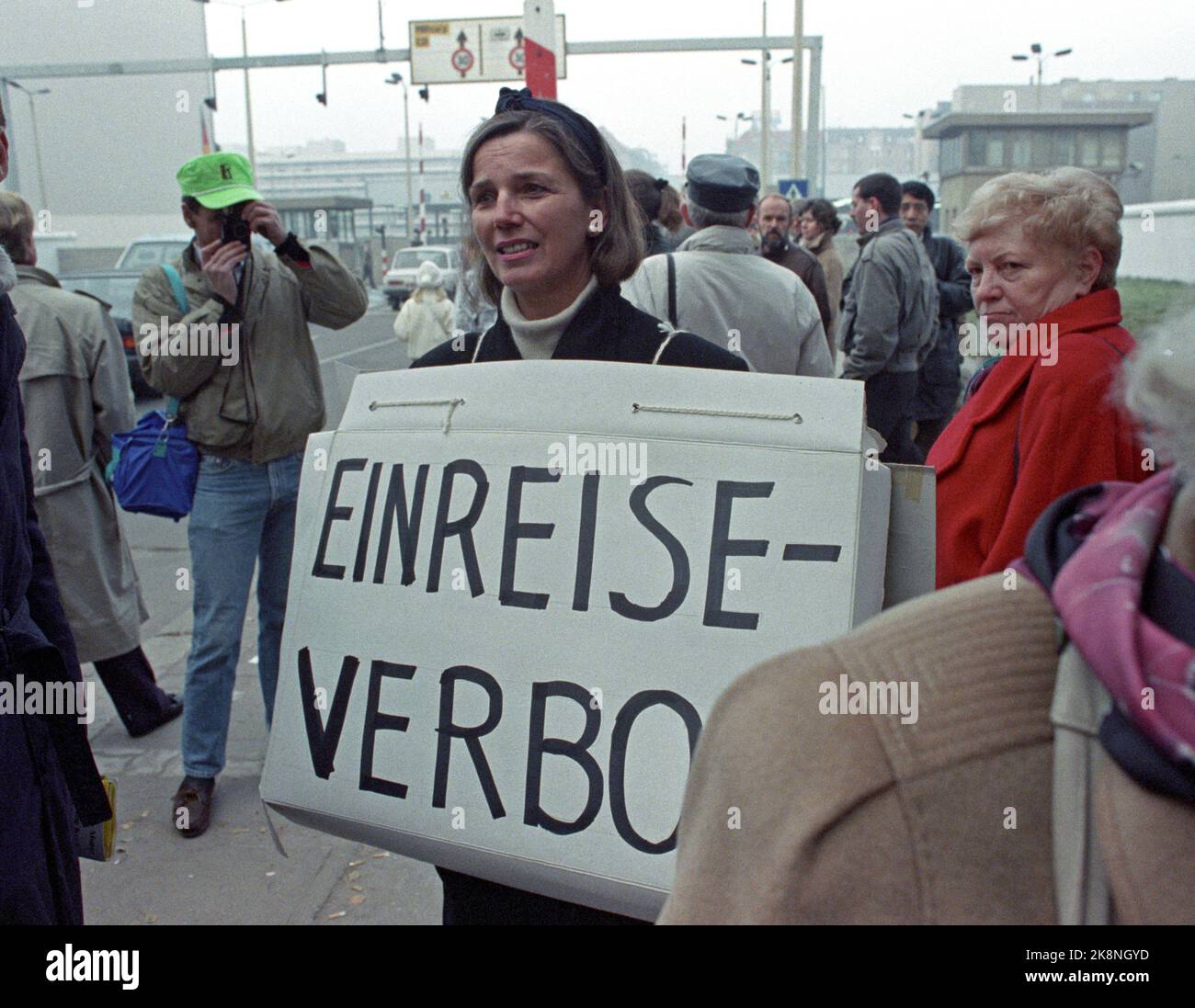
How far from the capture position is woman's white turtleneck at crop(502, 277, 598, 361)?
2256 millimetres

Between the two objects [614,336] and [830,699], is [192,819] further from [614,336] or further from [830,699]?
[830,699]

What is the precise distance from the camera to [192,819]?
12.2 ft

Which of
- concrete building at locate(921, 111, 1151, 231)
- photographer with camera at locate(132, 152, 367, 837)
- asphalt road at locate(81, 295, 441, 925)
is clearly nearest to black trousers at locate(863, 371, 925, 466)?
asphalt road at locate(81, 295, 441, 925)

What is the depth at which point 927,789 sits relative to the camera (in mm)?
817

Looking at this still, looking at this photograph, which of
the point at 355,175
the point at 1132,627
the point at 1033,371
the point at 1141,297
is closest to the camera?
the point at 1132,627

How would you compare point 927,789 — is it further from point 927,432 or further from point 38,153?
point 38,153

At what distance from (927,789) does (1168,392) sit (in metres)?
0.33

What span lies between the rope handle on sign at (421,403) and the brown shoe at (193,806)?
224 centimetres

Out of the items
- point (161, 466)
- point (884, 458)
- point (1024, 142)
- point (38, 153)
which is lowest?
point (884, 458)

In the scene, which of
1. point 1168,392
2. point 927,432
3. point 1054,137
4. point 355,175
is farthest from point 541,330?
point 355,175

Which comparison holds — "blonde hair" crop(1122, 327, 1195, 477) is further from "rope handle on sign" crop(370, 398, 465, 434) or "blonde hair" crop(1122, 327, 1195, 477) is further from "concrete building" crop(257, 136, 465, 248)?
"concrete building" crop(257, 136, 465, 248)

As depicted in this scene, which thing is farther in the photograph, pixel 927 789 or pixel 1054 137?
pixel 1054 137

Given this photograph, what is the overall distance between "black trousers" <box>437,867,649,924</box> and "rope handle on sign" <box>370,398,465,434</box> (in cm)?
77

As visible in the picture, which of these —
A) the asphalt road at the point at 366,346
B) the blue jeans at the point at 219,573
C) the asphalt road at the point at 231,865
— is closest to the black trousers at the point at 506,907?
the asphalt road at the point at 231,865
